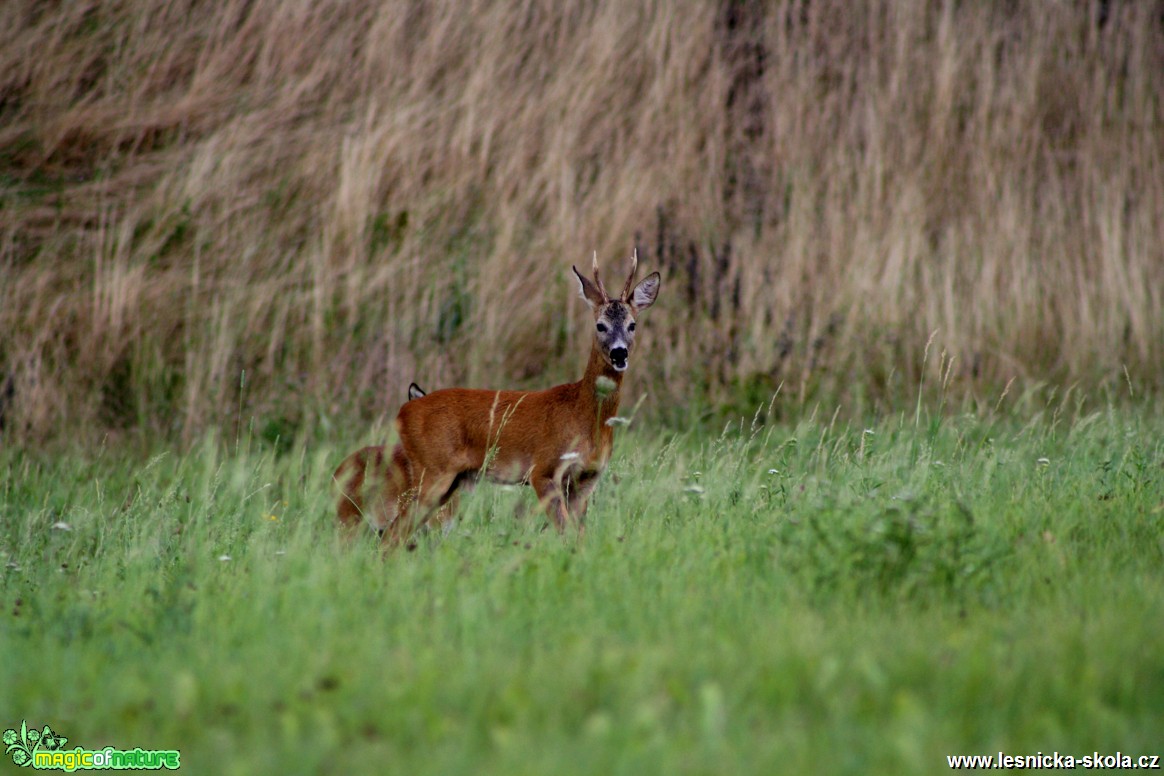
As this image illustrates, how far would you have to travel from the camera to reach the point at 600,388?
22.9ft

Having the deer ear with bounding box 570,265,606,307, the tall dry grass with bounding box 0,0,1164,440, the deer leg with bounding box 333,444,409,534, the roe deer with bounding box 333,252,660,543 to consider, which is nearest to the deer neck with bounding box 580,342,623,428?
the roe deer with bounding box 333,252,660,543

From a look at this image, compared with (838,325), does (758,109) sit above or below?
above

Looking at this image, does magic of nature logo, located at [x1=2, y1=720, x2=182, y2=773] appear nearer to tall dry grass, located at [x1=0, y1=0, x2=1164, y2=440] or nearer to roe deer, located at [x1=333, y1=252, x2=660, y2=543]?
roe deer, located at [x1=333, y1=252, x2=660, y2=543]

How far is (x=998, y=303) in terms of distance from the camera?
34.9 ft

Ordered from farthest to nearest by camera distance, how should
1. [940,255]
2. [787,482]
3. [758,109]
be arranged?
[758,109]
[940,255]
[787,482]

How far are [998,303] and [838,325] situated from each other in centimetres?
152

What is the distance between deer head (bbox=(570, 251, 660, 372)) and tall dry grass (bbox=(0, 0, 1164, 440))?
2.42 m

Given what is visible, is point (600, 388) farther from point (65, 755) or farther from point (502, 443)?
point (65, 755)

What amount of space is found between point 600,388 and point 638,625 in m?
2.69

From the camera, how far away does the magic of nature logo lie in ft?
11.0

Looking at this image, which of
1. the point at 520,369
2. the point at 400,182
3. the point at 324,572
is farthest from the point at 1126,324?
A: the point at 324,572

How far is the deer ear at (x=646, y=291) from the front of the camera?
7.42m

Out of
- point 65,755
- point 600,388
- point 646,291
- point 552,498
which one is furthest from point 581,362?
point 65,755

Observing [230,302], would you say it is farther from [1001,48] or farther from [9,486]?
[1001,48]
